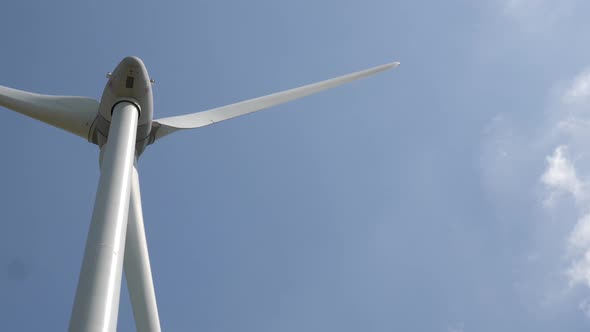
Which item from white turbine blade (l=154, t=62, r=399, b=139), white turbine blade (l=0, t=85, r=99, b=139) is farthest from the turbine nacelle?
white turbine blade (l=154, t=62, r=399, b=139)

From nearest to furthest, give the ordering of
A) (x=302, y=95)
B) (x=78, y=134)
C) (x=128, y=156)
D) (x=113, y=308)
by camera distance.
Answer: (x=113, y=308) → (x=128, y=156) → (x=78, y=134) → (x=302, y=95)

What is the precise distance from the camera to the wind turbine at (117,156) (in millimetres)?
9445

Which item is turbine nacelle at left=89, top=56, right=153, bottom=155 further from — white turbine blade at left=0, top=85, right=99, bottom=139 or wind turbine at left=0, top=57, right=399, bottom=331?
white turbine blade at left=0, top=85, right=99, bottom=139

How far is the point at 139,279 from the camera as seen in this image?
14719mm

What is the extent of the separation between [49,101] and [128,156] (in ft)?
20.0

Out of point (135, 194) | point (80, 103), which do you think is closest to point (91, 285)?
point (135, 194)

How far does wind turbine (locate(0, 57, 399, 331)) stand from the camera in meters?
9.45

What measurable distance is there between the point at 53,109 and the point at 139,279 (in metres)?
5.69

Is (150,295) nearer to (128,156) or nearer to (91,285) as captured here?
(128,156)

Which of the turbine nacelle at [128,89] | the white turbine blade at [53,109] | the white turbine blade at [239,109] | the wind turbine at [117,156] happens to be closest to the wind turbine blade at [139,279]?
the wind turbine at [117,156]

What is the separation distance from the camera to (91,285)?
937 centimetres

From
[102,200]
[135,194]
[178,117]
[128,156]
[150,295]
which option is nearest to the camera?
[102,200]

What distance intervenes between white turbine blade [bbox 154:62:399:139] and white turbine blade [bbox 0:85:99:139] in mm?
1880

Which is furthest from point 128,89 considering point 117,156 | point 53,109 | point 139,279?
point 139,279
